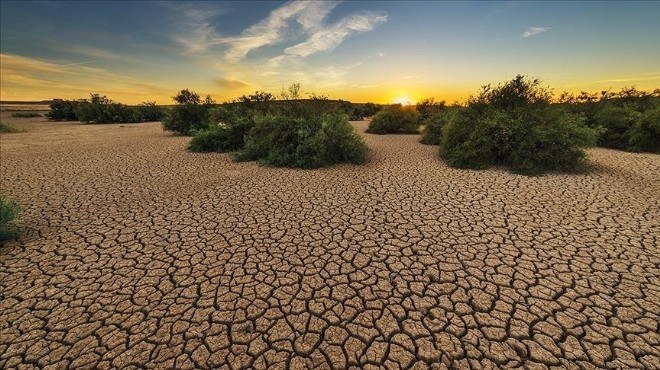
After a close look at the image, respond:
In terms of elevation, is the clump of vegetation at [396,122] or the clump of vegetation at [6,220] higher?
the clump of vegetation at [396,122]

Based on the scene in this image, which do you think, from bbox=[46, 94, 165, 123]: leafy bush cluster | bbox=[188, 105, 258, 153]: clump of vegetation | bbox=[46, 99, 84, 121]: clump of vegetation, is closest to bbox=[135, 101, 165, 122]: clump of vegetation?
bbox=[46, 94, 165, 123]: leafy bush cluster

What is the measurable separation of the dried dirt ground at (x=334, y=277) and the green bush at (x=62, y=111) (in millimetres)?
29477

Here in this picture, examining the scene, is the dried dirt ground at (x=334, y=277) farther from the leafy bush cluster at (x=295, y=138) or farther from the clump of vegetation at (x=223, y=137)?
the clump of vegetation at (x=223, y=137)

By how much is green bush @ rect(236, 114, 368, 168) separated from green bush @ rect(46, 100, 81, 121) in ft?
97.7

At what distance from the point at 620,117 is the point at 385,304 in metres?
15.2

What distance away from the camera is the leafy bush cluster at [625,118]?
10.3 meters

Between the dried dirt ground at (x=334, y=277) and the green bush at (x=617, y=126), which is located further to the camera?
the green bush at (x=617, y=126)

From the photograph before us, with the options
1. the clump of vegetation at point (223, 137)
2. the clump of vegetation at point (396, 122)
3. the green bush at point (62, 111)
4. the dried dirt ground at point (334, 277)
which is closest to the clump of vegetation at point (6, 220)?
the dried dirt ground at point (334, 277)

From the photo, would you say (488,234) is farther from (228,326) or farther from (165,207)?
(165,207)

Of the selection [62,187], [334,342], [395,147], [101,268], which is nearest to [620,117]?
[395,147]

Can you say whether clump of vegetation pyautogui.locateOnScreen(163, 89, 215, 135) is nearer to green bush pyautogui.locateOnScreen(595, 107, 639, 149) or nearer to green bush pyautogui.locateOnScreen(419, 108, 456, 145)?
green bush pyautogui.locateOnScreen(419, 108, 456, 145)

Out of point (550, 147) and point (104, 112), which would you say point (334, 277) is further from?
point (104, 112)

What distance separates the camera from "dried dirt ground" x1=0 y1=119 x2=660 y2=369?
240 centimetres

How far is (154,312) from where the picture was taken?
2.83 m
